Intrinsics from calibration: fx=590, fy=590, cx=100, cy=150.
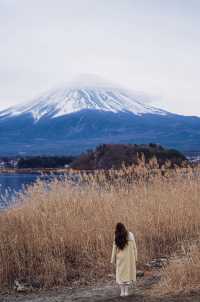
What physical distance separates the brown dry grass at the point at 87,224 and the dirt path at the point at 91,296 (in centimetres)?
47

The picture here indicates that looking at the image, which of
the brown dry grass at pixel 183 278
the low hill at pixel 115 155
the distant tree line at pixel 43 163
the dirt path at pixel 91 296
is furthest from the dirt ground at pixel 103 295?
the distant tree line at pixel 43 163

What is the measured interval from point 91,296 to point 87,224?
82.8 inches

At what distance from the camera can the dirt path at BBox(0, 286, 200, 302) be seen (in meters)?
6.99

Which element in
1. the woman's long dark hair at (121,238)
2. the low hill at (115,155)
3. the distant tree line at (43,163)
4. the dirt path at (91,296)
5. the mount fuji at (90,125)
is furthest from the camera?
the mount fuji at (90,125)

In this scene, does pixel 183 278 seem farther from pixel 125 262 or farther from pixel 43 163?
pixel 43 163

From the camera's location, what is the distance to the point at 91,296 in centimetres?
759

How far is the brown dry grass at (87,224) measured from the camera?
896 cm

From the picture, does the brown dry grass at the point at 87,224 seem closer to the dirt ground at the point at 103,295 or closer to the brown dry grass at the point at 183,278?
the dirt ground at the point at 103,295

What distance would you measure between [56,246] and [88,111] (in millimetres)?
175640

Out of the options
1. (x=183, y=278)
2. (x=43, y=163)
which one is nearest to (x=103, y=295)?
(x=183, y=278)

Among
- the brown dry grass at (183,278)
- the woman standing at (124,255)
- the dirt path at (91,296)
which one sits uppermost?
the woman standing at (124,255)

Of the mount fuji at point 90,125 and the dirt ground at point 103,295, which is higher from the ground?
the mount fuji at point 90,125

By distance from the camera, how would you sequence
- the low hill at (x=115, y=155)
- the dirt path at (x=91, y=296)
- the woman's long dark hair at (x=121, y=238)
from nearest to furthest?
the dirt path at (x=91, y=296)
the woman's long dark hair at (x=121, y=238)
the low hill at (x=115, y=155)

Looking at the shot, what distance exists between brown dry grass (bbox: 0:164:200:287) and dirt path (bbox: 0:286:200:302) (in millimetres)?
474
